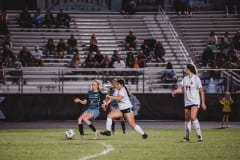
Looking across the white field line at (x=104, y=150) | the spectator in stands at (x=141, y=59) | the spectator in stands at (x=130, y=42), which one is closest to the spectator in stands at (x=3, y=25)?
the spectator in stands at (x=130, y=42)

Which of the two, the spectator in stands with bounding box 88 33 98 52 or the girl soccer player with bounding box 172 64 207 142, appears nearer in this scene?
the girl soccer player with bounding box 172 64 207 142

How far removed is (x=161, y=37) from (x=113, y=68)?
8.61 m

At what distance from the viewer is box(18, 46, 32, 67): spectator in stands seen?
3525 cm

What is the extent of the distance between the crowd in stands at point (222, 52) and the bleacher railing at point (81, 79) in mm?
2048

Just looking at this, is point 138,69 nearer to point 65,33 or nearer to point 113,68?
point 113,68

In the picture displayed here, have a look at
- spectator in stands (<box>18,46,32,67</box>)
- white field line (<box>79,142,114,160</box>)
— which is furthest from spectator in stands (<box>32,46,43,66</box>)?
white field line (<box>79,142,114,160</box>)

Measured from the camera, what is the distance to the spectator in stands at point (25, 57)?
35250 mm

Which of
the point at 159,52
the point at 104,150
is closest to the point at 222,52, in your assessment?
the point at 159,52

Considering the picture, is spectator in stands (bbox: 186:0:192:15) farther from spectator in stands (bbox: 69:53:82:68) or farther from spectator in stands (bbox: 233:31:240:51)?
spectator in stands (bbox: 69:53:82:68)

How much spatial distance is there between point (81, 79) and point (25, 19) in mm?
8136

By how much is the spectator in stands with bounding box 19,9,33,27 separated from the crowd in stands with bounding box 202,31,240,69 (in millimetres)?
10308

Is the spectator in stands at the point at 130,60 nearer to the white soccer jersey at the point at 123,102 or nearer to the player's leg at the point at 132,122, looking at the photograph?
the white soccer jersey at the point at 123,102

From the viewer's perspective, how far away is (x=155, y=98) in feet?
110

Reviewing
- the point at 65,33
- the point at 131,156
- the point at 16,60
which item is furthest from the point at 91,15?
the point at 131,156
